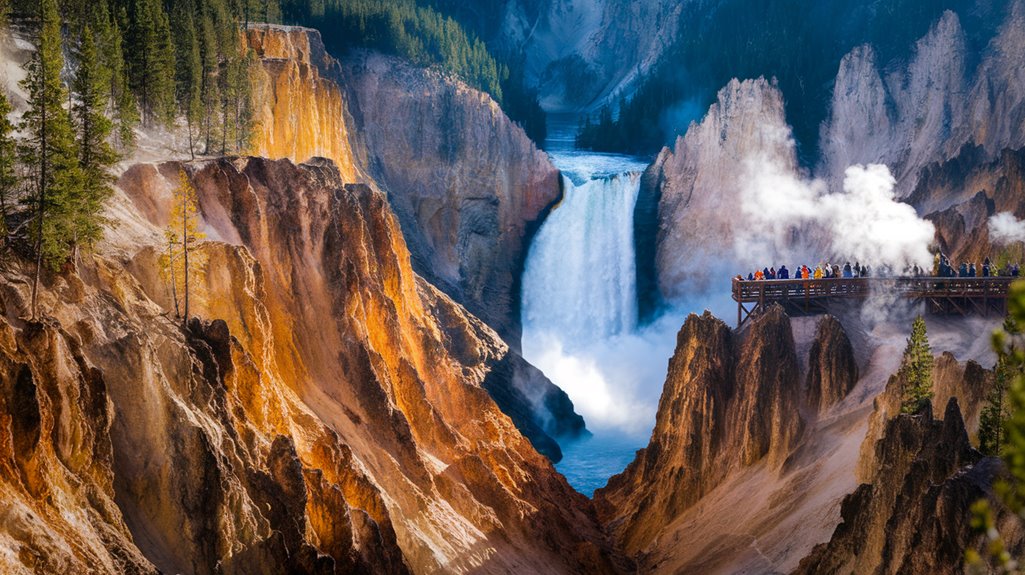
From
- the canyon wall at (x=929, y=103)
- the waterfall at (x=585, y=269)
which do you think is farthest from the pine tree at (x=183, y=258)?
the waterfall at (x=585, y=269)

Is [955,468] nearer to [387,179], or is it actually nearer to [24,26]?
[24,26]

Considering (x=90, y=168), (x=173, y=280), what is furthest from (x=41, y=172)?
(x=173, y=280)

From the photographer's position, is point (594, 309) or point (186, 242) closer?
point (186, 242)

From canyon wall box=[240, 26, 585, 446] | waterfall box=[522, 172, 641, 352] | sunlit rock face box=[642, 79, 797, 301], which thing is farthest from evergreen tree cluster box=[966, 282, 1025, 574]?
waterfall box=[522, 172, 641, 352]

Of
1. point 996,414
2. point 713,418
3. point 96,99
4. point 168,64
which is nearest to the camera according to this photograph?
point 996,414

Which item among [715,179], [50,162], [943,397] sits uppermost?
[715,179]

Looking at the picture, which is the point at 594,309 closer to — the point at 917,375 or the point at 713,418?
the point at 713,418

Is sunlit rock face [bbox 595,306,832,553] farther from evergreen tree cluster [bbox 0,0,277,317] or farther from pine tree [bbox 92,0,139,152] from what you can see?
pine tree [bbox 92,0,139,152]

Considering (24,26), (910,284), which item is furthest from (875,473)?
(24,26)

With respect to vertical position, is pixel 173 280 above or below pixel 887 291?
below
